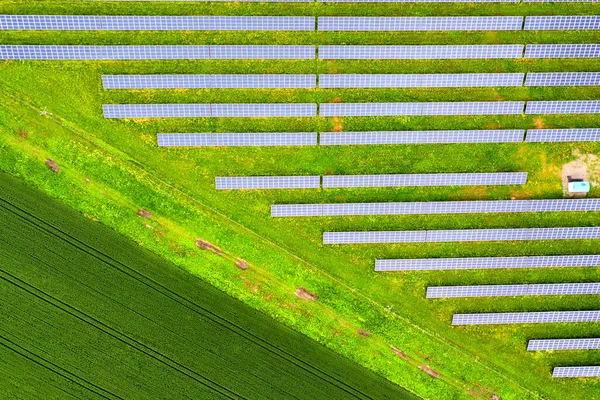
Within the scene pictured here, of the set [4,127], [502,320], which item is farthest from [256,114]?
[502,320]

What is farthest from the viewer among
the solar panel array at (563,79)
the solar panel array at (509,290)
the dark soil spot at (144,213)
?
the solar panel array at (509,290)

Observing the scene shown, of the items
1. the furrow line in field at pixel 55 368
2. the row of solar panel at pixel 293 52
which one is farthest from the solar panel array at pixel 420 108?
the furrow line in field at pixel 55 368

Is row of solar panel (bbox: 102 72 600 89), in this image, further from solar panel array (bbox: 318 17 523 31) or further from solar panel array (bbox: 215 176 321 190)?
solar panel array (bbox: 215 176 321 190)

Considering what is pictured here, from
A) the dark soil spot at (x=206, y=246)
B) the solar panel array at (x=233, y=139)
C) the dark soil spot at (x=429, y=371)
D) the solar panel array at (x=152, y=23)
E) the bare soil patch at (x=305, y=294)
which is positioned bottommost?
the dark soil spot at (x=429, y=371)

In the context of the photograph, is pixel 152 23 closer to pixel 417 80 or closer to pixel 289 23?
pixel 289 23

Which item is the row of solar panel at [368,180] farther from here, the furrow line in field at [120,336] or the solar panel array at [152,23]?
the furrow line in field at [120,336]

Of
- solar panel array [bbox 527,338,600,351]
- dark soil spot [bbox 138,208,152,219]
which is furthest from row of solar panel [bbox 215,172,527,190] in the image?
solar panel array [bbox 527,338,600,351]

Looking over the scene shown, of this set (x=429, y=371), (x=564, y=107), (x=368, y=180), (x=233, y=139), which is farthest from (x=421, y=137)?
(x=429, y=371)
